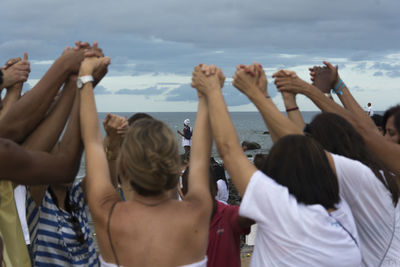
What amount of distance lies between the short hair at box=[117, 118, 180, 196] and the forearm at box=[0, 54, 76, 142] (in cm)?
65

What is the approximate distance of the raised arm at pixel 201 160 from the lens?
281 centimetres

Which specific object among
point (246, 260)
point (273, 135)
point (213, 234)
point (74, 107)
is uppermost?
point (74, 107)

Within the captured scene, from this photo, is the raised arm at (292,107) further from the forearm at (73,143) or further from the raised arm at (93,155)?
the forearm at (73,143)

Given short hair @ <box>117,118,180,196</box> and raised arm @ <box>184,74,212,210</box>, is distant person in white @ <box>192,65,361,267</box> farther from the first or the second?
short hair @ <box>117,118,180,196</box>

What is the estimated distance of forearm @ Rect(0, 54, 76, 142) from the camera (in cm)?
289

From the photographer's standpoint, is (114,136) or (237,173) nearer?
(237,173)

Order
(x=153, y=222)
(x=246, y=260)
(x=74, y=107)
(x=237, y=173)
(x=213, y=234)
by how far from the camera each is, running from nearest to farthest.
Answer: (x=153, y=222)
(x=237, y=173)
(x=74, y=107)
(x=213, y=234)
(x=246, y=260)

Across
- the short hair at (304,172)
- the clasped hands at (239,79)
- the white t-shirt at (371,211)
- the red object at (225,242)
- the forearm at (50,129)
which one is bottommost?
the red object at (225,242)

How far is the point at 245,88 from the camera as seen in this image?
10.6 ft

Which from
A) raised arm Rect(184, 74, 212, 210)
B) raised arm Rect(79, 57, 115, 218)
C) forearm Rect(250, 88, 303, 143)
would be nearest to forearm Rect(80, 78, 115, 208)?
raised arm Rect(79, 57, 115, 218)

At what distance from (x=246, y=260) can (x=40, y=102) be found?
8.47m

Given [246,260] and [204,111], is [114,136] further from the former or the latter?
[246,260]

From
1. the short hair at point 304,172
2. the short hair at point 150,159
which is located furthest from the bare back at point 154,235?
the short hair at point 304,172

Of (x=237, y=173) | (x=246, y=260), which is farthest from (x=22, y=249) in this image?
(x=246, y=260)
